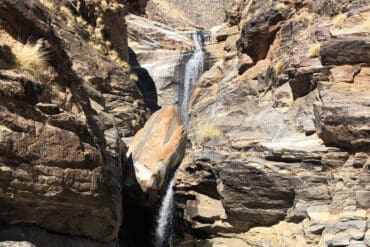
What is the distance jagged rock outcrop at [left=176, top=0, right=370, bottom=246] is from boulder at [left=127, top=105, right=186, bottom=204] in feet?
2.84

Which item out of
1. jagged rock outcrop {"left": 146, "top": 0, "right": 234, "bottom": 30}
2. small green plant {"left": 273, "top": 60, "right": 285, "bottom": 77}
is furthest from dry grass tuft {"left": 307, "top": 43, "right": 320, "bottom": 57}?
jagged rock outcrop {"left": 146, "top": 0, "right": 234, "bottom": 30}

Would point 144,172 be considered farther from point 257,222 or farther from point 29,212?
point 29,212

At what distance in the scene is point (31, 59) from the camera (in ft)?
32.2

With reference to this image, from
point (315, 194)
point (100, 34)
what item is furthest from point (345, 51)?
point (100, 34)

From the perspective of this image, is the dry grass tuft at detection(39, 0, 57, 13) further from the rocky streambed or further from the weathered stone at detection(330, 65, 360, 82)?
the weathered stone at detection(330, 65, 360, 82)

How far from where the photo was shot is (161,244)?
64.4 feet

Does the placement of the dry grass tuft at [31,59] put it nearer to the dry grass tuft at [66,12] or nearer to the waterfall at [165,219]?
the waterfall at [165,219]

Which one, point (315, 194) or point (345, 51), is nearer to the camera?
point (315, 194)

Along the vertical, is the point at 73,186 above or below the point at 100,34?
below

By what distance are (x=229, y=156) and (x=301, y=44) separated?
5462 mm

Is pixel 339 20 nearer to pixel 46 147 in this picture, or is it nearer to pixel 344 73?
pixel 344 73

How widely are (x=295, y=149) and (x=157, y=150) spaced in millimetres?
6068

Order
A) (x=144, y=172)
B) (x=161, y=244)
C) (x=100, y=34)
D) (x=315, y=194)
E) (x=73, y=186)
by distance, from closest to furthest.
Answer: (x=73, y=186)
(x=315, y=194)
(x=144, y=172)
(x=161, y=244)
(x=100, y=34)

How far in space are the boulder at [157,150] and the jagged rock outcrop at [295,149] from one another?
0.87 meters
